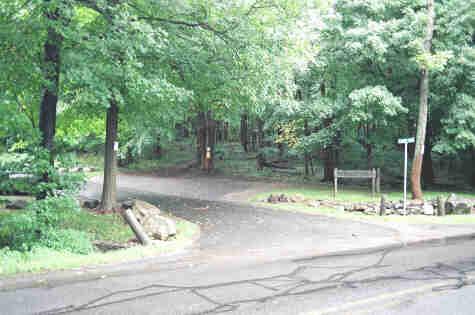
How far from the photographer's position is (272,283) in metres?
6.54

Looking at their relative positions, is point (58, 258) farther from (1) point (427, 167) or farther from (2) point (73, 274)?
(1) point (427, 167)

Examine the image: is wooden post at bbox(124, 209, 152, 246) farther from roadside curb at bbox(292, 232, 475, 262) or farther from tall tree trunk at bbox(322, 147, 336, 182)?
tall tree trunk at bbox(322, 147, 336, 182)

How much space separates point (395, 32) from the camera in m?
19.6

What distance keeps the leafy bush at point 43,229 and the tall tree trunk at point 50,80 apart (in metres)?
1.38

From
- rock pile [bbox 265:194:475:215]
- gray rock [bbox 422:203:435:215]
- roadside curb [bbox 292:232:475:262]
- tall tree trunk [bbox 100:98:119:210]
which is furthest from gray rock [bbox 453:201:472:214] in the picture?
tall tree trunk [bbox 100:98:119:210]

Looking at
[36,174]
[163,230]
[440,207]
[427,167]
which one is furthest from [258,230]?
[427,167]

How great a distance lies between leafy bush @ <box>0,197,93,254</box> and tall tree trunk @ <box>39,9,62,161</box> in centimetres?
138

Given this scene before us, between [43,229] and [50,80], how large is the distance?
332 centimetres

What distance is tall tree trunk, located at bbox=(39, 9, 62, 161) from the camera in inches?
363

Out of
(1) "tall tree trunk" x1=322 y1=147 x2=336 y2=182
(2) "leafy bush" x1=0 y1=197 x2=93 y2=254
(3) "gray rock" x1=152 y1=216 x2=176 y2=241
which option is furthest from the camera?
(1) "tall tree trunk" x1=322 y1=147 x2=336 y2=182

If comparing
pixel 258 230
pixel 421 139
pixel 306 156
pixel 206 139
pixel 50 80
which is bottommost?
pixel 258 230

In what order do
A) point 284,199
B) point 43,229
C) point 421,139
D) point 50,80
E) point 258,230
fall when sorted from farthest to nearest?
point 284,199 → point 421,139 → point 258,230 → point 50,80 → point 43,229

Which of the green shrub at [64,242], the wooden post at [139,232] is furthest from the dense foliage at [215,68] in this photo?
the wooden post at [139,232]

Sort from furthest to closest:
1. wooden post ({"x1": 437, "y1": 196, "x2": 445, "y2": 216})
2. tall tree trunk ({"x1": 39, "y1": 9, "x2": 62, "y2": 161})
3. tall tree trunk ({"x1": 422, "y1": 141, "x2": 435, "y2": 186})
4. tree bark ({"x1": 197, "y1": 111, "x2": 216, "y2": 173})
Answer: tree bark ({"x1": 197, "y1": 111, "x2": 216, "y2": 173}), tall tree trunk ({"x1": 422, "y1": 141, "x2": 435, "y2": 186}), wooden post ({"x1": 437, "y1": 196, "x2": 445, "y2": 216}), tall tree trunk ({"x1": 39, "y1": 9, "x2": 62, "y2": 161})
